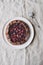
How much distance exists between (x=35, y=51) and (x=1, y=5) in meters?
0.41

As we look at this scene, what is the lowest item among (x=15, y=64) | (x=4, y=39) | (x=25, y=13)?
(x=15, y=64)

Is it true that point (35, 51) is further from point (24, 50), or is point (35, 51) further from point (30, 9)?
point (30, 9)

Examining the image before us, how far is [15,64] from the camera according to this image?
45.6 inches

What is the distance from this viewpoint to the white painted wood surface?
3.82 ft

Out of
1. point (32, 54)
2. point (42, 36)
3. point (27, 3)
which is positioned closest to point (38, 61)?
point (32, 54)

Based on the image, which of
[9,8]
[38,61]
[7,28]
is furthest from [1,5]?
[38,61]

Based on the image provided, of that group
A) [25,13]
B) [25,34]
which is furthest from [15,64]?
[25,13]

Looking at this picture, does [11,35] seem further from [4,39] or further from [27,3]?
[27,3]

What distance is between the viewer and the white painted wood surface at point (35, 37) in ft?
3.82

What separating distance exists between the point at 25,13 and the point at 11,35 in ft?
0.62

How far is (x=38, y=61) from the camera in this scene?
117cm

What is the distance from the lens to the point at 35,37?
3.93 ft

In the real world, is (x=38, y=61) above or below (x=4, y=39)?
below

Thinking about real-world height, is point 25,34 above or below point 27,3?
below
